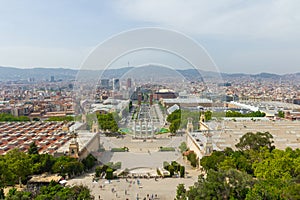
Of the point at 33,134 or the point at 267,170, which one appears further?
the point at 33,134

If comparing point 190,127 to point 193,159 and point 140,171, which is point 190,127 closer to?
point 193,159

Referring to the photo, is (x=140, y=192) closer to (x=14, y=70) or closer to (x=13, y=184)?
(x=13, y=184)

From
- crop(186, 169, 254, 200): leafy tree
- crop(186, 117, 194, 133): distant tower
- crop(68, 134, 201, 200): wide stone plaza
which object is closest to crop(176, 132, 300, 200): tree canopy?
crop(186, 169, 254, 200): leafy tree

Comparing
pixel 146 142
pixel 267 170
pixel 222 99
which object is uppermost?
pixel 222 99

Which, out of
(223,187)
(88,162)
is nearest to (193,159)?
(88,162)

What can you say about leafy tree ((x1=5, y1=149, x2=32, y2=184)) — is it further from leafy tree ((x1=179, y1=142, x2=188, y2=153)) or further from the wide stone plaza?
leafy tree ((x1=179, y1=142, x2=188, y2=153))

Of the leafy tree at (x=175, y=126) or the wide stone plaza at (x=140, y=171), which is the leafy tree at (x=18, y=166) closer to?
the wide stone plaza at (x=140, y=171)

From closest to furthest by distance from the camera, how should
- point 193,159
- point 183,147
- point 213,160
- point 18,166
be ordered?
point 18,166, point 213,160, point 193,159, point 183,147

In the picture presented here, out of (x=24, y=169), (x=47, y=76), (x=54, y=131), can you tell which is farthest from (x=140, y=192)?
(x=47, y=76)

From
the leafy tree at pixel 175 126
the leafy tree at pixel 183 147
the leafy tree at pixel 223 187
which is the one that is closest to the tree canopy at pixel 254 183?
the leafy tree at pixel 223 187

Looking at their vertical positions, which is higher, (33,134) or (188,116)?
(188,116)

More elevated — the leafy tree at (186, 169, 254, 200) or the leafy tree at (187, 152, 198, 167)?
the leafy tree at (186, 169, 254, 200)
